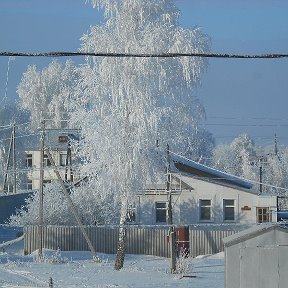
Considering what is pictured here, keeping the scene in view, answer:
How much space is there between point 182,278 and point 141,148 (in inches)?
218

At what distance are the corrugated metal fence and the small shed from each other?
2252cm

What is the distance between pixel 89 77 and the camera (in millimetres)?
32031

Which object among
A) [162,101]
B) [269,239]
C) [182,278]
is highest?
[162,101]

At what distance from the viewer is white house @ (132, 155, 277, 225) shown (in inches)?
1641

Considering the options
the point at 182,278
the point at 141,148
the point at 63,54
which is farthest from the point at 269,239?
the point at 141,148

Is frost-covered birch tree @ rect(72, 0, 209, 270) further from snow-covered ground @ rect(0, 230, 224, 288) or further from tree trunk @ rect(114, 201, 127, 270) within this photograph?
snow-covered ground @ rect(0, 230, 224, 288)

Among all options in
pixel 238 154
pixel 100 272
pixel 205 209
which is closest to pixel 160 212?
pixel 205 209

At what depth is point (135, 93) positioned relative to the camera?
31531 millimetres

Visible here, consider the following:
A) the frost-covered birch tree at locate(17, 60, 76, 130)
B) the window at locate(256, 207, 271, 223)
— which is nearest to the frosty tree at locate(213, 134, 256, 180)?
the frost-covered birch tree at locate(17, 60, 76, 130)

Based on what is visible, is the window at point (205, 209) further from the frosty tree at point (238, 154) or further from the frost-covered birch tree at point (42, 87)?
the frosty tree at point (238, 154)

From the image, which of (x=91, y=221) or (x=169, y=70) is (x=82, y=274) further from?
(x=91, y=221)

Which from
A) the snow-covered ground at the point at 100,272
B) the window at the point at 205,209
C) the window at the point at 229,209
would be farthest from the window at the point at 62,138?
the snow-covered ground at the point at 100,272

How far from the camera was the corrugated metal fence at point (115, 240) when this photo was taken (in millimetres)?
38344

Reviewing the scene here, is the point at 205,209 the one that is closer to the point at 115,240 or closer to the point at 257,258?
the point at 115,240
